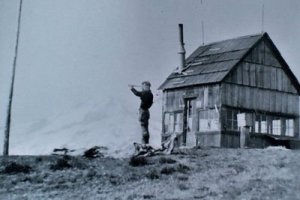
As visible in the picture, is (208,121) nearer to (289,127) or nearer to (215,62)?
(215,62)

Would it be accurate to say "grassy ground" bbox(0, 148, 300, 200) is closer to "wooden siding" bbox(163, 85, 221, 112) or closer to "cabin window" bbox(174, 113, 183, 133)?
"wooden siding" bbox(163, 85, 221, 112)

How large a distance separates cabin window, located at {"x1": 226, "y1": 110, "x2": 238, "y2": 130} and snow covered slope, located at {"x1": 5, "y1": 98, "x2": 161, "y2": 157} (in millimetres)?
54395

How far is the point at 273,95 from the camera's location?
3294 centimetres

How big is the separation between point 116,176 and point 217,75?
53.2 ft

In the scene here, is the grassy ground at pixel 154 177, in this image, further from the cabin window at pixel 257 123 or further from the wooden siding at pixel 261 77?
the wooden siding at pixel 261 77

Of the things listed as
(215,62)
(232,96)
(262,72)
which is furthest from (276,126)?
(215,62)

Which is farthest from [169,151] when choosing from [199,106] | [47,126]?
[47,126]

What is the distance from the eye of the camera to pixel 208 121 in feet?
98.2

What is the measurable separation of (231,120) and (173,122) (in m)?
4.15

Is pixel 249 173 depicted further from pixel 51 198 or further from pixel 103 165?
pixel 51 198

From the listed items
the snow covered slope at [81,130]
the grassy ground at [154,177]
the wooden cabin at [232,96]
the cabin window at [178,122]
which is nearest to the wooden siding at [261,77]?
the wooden cabin at [232,96]

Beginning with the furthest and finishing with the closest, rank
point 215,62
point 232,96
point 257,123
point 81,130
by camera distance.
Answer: point 81,130
point 215,62
point 257,123
point 232,96

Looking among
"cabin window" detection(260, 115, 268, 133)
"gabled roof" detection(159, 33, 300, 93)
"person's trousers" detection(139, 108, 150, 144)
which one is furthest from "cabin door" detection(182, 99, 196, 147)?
"person's trousers" detection(139, 108, 150, 144)

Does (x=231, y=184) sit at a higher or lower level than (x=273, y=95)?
lower
